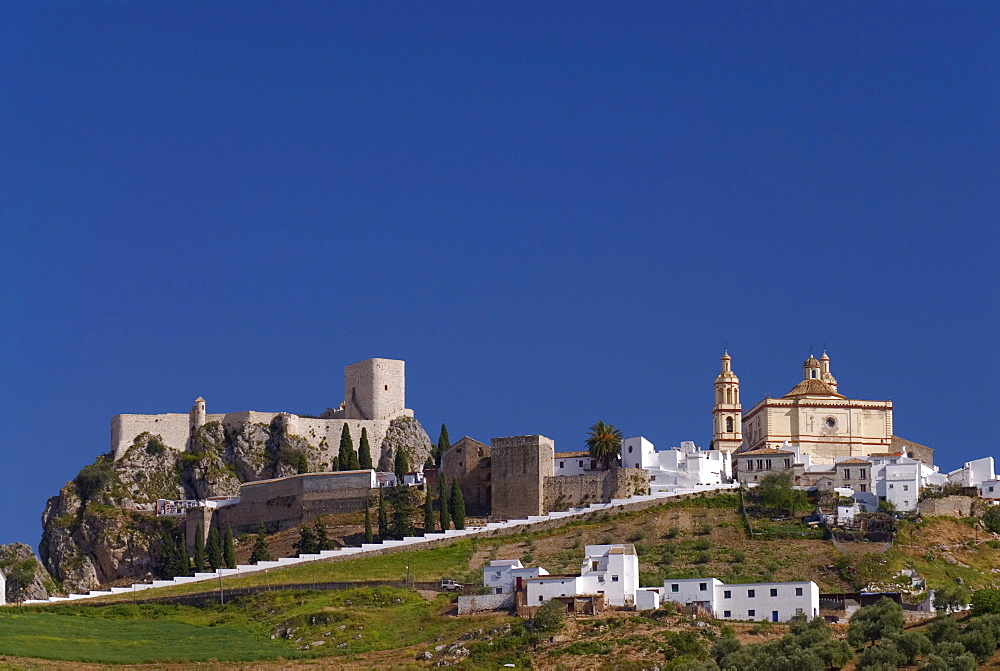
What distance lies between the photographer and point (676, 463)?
322ft

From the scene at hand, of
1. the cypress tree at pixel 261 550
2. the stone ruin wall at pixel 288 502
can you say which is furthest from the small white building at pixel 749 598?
the stone ruin wall at pixel 288 502

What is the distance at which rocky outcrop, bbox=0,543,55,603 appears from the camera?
102 m

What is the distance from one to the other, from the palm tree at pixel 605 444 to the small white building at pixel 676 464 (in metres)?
0.45

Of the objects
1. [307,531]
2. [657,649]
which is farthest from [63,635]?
[657,649]

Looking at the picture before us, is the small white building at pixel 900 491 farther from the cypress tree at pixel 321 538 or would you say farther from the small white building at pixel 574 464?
the cypress tree at pixel 321 538

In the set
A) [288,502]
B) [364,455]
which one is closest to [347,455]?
[364,455]

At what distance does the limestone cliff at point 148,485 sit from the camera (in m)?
106

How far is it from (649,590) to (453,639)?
843cm

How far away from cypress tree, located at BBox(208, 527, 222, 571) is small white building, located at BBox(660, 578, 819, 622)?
94.0 feet

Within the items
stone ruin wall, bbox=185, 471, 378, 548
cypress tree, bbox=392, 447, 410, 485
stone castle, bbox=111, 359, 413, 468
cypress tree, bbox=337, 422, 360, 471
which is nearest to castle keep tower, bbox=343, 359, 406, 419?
stone castle, bbox=111, 359, 413, 468

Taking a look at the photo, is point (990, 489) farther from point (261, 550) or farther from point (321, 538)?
Result: point (261, 550)

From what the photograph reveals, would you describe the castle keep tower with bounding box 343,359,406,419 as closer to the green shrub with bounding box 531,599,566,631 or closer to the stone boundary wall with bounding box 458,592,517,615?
the stone boundary wall with bounding box 458,592,517,615

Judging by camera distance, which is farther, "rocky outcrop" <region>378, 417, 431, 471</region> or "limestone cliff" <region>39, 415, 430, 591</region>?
"rocky outcrop" <region>378, 417, 431, 471</region>

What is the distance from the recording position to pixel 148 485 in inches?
4409
